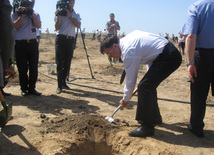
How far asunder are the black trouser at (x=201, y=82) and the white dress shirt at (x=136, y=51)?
0.54 m

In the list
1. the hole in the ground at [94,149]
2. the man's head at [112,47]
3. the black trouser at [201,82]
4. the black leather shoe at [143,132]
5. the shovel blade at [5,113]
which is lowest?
the hole in the ground at [94,149]

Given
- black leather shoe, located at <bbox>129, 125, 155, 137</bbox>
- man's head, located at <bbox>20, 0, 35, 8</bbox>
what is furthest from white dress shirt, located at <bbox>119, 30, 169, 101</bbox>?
man's head, located at <bbox>20, 0, 35, 8</bbox>

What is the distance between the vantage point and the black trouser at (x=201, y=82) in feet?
9.25

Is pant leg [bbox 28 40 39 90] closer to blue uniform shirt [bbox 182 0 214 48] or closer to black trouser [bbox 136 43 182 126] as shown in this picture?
black trouser [bbox 136 43 182 126]

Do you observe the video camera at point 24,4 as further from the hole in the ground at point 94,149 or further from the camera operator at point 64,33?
the hole in the ground at point 94,149

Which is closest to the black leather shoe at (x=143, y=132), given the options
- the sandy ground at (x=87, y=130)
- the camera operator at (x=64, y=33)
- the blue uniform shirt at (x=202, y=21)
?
the sandy ground at (x=87, y=130)

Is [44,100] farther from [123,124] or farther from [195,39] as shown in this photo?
[195,39]

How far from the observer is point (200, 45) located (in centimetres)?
284

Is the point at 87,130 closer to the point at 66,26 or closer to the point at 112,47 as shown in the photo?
the point at 112,47

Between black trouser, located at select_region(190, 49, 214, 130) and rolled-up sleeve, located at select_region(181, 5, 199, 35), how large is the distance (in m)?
0.31

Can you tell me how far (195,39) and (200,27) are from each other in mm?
192

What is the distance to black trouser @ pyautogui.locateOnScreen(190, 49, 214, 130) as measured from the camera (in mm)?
2818

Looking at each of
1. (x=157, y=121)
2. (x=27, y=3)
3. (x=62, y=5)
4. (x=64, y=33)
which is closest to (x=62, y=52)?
(x=64, y=33)

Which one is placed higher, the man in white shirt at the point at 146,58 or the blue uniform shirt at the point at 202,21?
the blue uniform shirt at the point at 202,21
